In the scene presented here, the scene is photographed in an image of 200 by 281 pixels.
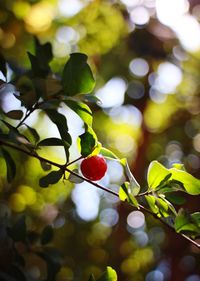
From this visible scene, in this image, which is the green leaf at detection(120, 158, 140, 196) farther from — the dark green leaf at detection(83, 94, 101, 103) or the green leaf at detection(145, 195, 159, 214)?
the dark green leaf at detection(83, 94, 101, 103)

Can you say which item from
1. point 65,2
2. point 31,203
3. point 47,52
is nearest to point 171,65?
point 65,2

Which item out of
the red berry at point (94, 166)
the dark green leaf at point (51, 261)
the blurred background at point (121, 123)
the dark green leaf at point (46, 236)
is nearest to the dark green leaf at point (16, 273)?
the dark green leaf at point (51, 261)

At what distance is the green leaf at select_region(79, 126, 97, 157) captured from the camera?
0.87m

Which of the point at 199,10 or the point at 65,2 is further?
the point at 199,10

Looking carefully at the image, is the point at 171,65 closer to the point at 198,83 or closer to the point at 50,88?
the point at 198,83

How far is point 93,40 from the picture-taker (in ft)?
10.5

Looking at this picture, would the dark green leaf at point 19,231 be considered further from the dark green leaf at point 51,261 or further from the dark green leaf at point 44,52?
the dark green leaf at point 44,52

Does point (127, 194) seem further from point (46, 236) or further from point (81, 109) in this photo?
point (46, 236)

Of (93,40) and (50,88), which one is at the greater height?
(50,88)

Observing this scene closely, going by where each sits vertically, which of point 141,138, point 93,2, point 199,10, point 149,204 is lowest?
point 141,138

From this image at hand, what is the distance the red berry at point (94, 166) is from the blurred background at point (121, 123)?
1.82m

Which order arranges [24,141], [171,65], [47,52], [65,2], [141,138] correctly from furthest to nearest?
[171,65] → [141,138] → [65,2] → [47,52] → [24,141]

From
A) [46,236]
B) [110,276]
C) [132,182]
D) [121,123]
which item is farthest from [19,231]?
[121,123]

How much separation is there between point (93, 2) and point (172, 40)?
864 millimetres
